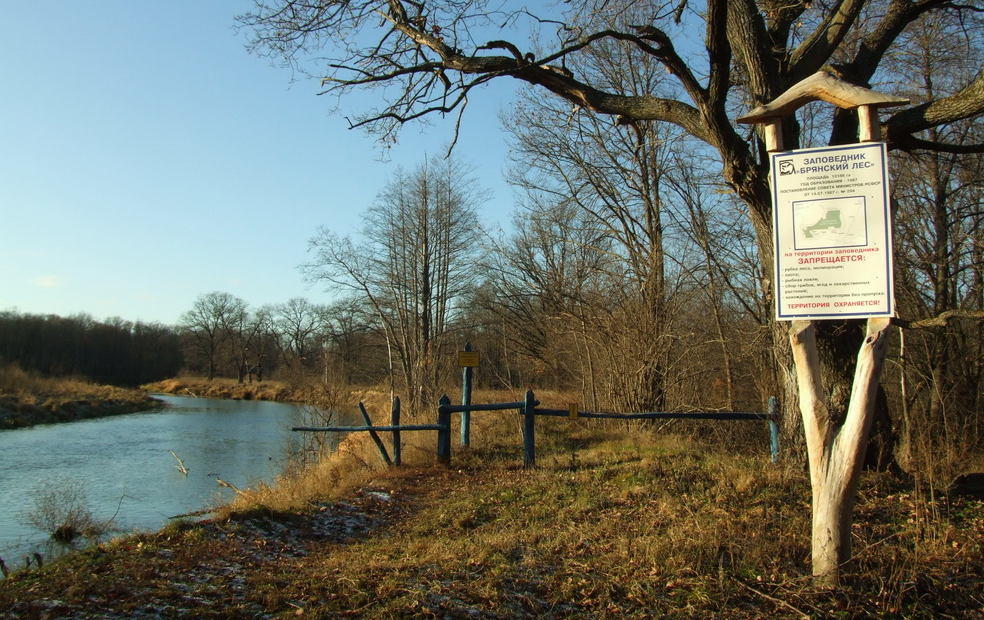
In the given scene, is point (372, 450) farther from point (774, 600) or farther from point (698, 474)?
point (774, 600)

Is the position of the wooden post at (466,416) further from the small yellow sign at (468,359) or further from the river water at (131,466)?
the river water at (131,466)

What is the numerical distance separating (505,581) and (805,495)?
11.6ft

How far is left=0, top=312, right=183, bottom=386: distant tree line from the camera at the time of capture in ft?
176

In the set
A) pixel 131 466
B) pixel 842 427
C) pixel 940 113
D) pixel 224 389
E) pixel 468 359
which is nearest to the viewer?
pixel 842 427

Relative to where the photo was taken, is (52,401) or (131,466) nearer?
(131,466)

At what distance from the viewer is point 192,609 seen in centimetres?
413

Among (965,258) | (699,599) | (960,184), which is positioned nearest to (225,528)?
(699,599)

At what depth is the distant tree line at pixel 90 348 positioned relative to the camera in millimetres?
53553

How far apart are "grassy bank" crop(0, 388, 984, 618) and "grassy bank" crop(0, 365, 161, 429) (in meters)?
27.7

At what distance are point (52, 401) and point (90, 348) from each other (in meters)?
31.0

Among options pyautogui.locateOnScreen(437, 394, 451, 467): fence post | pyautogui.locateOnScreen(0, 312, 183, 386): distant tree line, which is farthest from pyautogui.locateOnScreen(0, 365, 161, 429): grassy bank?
pyautogui.locateOnScreen(437, 394, 451, 467): fence post

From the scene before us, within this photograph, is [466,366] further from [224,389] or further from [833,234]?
[224,389]

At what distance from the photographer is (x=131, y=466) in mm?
17688

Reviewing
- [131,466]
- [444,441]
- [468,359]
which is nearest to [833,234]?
[444,441]
